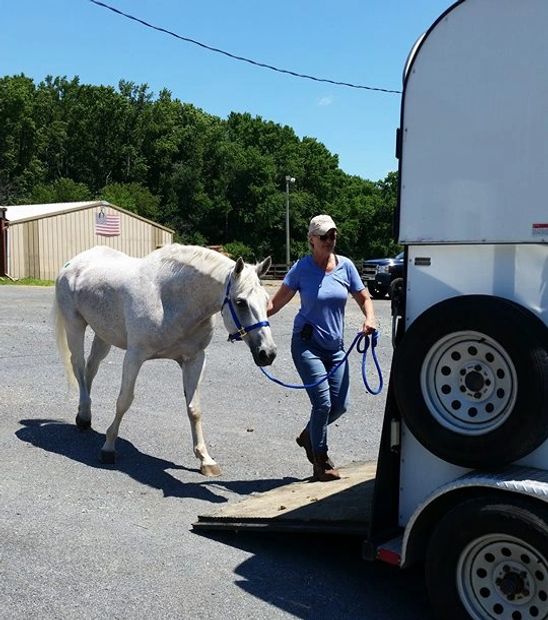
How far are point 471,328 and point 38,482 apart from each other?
3709 mm

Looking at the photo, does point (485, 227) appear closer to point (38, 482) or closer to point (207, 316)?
point (207, 316)

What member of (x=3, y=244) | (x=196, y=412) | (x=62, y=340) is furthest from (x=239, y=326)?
(x=3, y=244)

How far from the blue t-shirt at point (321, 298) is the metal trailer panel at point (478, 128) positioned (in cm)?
175

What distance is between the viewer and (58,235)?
37.5 m

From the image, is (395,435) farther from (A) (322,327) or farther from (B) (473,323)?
(A) (322,327)

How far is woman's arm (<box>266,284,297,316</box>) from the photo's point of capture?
5.48 metres

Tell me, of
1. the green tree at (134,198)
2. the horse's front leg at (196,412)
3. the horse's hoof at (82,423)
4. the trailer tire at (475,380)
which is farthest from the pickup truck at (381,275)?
the green tree at (134,198)

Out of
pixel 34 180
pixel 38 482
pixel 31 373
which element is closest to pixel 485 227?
pixel 38 482

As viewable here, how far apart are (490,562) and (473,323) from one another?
1.04 meters

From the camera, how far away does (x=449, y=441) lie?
3291 millimetres

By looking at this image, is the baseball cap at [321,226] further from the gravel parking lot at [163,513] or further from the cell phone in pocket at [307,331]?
the gravel parking lot at [163,513]

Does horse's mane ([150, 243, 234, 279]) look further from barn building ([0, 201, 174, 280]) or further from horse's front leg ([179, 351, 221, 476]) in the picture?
barn building ([0, 201, 174, 280])

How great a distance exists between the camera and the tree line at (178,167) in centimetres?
6750

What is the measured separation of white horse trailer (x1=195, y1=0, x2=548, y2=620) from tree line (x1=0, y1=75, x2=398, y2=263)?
5792 centimetres
